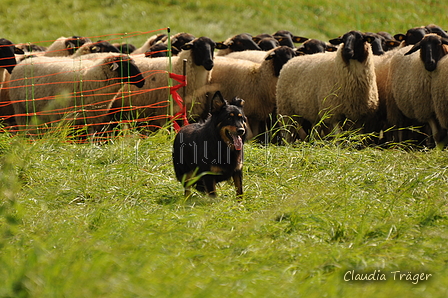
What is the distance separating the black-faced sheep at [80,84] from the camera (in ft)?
28.1

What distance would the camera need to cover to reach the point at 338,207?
4422mm

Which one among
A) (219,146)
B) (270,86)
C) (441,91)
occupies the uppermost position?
(219,146)

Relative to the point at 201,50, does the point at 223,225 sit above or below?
below

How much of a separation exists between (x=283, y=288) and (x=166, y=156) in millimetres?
3454

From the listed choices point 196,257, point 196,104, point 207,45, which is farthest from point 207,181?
point 207,45

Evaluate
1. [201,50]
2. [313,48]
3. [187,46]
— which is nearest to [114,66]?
[187,46]

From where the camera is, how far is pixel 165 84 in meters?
9.46

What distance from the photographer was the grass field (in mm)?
2916

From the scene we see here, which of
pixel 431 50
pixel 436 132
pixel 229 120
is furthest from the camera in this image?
pixel 436 132

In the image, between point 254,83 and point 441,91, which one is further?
point 254,83

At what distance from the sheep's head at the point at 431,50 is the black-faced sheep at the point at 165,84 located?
3.06 meters

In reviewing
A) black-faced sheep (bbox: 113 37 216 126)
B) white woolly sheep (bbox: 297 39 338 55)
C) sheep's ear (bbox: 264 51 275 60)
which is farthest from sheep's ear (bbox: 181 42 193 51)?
white woolly sheep (bbox: 297 39 338 55)

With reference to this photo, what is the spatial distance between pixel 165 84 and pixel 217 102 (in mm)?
4796

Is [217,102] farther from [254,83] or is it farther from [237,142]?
[254,83]
